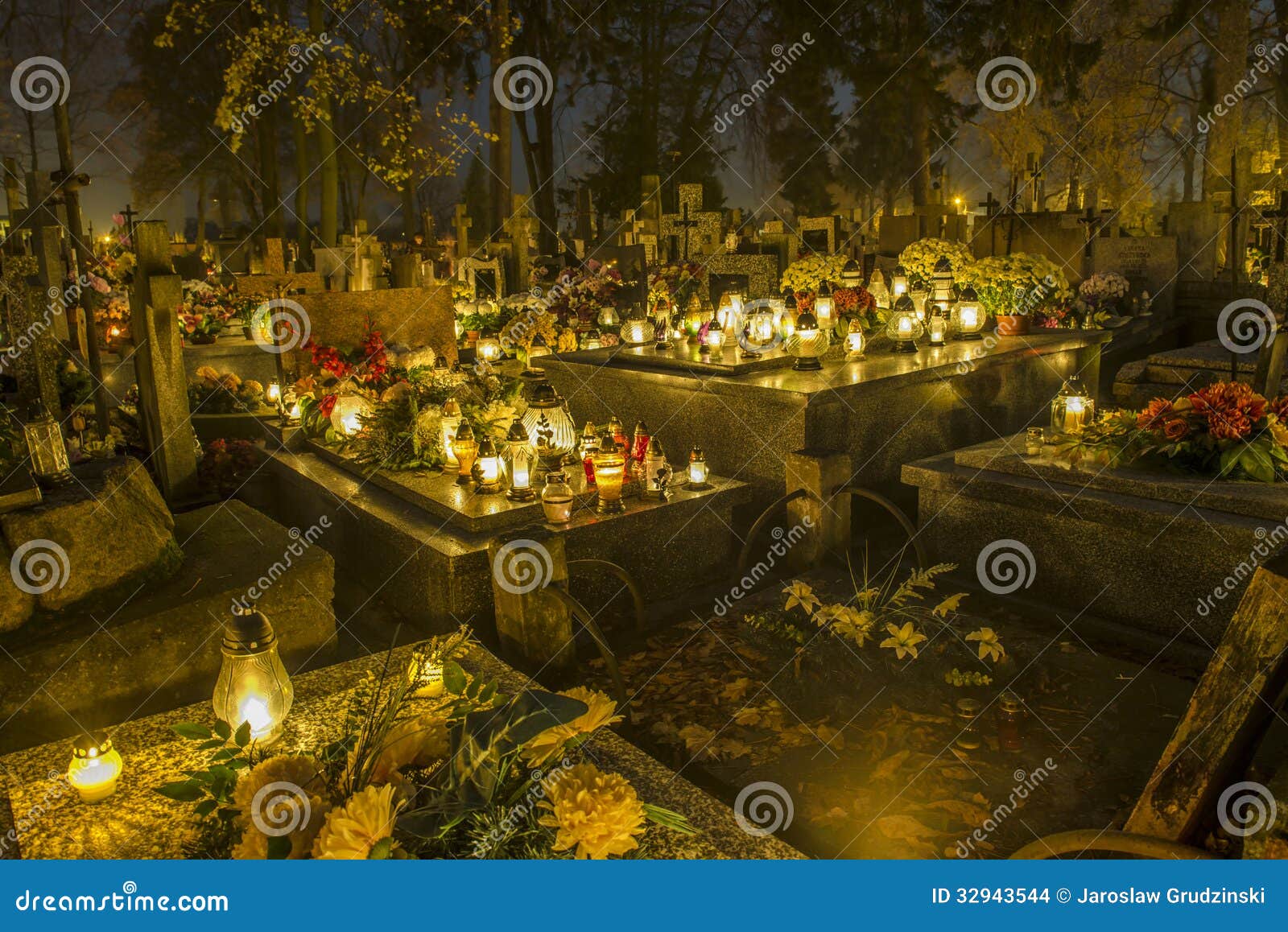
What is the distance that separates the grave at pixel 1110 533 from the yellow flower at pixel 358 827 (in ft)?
14.2

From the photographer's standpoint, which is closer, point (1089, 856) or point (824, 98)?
point (1089, 856)

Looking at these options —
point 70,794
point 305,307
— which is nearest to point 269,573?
point 70,794

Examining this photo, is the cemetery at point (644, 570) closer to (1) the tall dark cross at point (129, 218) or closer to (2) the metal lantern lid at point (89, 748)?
(2) the metal lantern lid at point (89, 748)

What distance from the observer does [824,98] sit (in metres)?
29.3

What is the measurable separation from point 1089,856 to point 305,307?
7888 mm

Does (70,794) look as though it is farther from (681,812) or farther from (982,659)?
(982,659)

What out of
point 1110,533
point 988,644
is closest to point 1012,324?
point 1110,533

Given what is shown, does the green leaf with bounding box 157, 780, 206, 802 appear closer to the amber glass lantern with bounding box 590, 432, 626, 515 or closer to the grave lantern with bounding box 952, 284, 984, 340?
the amber glass lantern with bounding box 590, 432, 626, 515

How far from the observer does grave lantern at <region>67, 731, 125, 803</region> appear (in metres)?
2.68

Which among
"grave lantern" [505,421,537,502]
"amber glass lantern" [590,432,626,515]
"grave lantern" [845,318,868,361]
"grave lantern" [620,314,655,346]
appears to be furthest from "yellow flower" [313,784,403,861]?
"grave lantern" [620,314,655,346]

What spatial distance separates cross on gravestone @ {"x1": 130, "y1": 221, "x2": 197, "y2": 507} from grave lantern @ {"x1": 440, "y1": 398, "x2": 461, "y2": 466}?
2.12 metres

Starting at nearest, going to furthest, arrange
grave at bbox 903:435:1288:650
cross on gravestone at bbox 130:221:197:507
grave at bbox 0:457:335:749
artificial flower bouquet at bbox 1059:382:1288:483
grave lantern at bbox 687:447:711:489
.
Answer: grave at bbox 0:457:335:749, grave at bbox 903:435:1288:650, artificial flower bouquet at bbox 1059:382:1288:483, grave lantern at bbox 687:447:711:489, cross on gravestone at bbox 130:221:197:507

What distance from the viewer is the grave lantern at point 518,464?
19.4 ft

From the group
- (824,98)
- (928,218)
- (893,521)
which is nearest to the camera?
(893,521)
